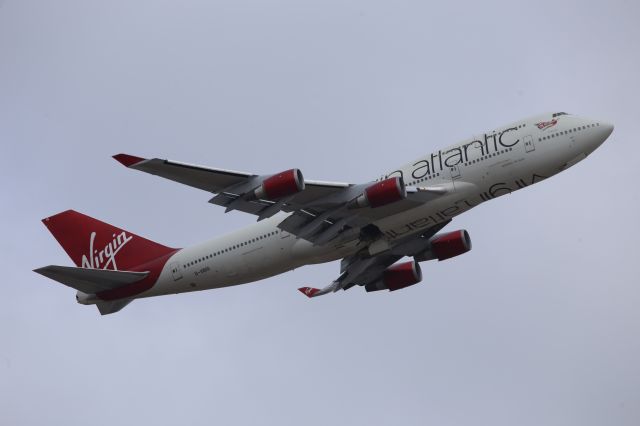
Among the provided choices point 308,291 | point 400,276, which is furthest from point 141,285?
point 400,276

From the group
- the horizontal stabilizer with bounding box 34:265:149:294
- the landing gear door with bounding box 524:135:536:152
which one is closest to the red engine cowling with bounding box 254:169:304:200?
the landing gear door with bounding box 524:135:536:152

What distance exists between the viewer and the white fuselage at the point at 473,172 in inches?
1838

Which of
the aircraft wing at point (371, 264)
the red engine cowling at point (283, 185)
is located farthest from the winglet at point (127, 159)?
the aircraft wing at point (371, 264)

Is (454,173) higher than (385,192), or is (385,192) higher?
(454,173)

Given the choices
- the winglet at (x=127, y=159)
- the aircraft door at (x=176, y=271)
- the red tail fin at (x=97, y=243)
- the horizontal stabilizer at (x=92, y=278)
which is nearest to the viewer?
the winglet at (x=127, y=159)

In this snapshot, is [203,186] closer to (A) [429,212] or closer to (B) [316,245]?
(B) [316,245]

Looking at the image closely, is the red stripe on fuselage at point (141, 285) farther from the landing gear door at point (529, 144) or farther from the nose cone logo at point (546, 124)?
the nose cone logo at point (546, 124)

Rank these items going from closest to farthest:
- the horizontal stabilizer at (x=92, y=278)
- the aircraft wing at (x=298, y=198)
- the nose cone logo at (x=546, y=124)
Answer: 1. the aircraft wing at (x=298, y=198)
2. the nose cone logo at (x=546, y=124)
3. the horizontal stabilizer at (x=92, y=278)

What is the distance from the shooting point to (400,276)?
185 feet

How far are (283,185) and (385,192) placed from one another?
→ 4728mm

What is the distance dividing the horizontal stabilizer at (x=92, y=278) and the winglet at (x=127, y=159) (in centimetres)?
1066

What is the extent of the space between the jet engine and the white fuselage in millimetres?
4656

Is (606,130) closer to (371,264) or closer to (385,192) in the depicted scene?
(385,192)

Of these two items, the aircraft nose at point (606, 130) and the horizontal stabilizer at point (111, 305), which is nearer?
the aircraft nose at point (606, 130)
